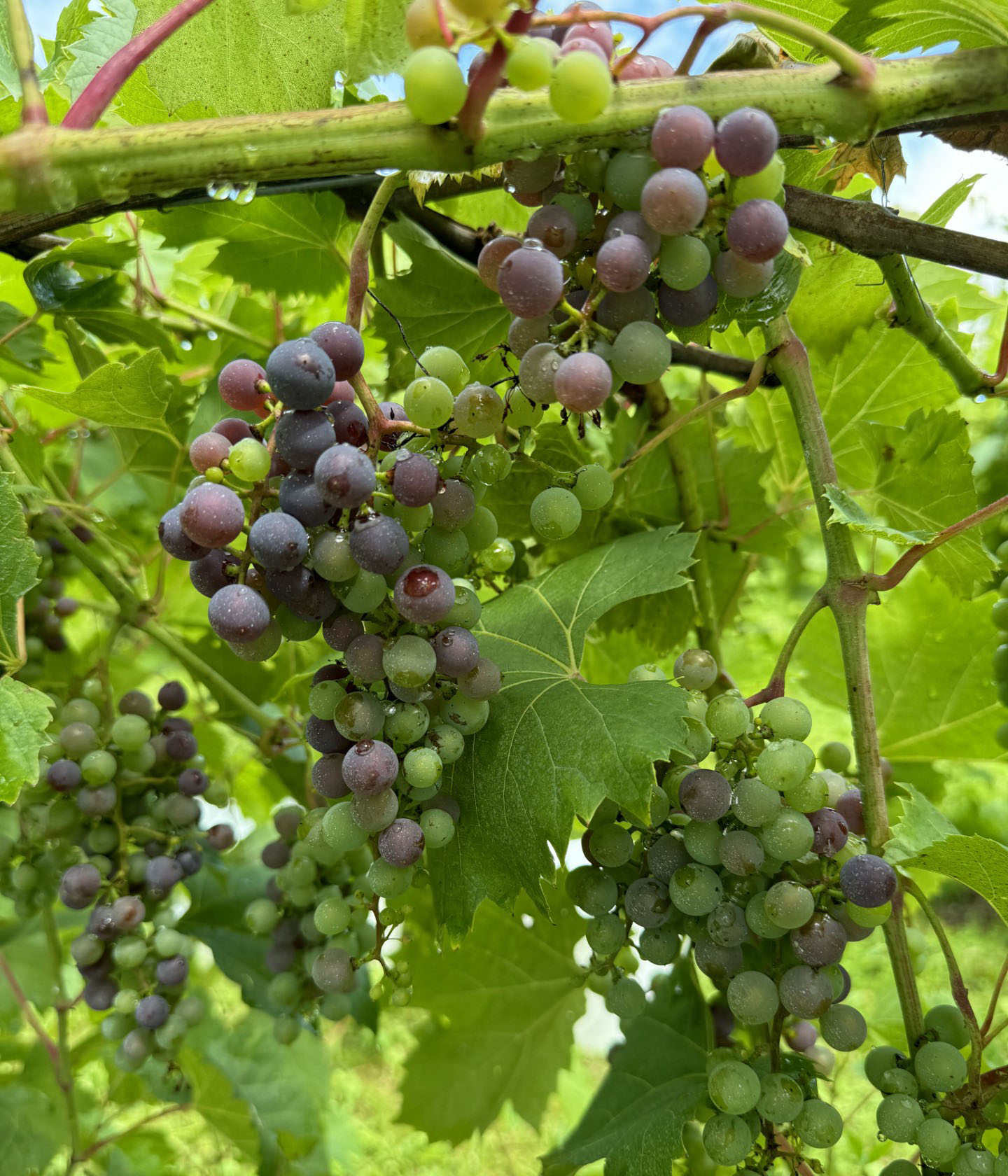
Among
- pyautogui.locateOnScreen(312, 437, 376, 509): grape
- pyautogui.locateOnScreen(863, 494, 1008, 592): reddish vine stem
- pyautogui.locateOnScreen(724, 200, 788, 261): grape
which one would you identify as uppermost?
pyautogui.locateOnScreen(724, 200, 788, 261): grape

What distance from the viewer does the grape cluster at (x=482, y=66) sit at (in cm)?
35

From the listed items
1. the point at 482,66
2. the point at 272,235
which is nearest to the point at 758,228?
the point at 482,66

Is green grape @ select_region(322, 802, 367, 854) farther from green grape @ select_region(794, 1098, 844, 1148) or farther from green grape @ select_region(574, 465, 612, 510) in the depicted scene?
green grape @ select_region(794, 1098, 844, 1148)

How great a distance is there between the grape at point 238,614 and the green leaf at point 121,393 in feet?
1.12

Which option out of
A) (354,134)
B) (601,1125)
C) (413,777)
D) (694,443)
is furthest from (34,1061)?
(354,134)

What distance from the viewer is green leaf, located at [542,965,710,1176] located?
0.64 m

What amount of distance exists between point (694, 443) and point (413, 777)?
61 centimetres

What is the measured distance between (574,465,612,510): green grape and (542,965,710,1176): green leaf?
0.44 m

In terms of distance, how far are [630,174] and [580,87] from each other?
2.8 inches

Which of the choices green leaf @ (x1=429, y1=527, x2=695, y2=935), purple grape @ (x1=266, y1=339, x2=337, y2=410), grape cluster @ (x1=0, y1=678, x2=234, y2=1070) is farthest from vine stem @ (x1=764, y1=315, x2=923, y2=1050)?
grape cluster @ (x1=0, y1=678, x2=234, y2=1070)

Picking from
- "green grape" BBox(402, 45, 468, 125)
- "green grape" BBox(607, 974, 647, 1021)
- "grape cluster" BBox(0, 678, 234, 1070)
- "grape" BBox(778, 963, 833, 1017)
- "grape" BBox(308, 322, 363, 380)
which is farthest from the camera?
"grape cluster" BBox(0, 678, 234, 1070)

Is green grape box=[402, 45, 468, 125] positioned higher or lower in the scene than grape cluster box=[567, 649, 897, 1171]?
higher

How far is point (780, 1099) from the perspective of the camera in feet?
1.90

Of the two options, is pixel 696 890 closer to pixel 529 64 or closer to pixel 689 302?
pixel 689 302
